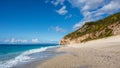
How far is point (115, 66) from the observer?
39.4 ft

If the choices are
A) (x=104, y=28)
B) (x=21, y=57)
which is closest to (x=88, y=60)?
(x=21, y=57)

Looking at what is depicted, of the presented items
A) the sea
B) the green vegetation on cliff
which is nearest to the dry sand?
the sea

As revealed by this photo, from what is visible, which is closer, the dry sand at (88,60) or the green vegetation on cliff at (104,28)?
the dry sand at (88,60)

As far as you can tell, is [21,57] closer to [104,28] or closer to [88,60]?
[88,60]

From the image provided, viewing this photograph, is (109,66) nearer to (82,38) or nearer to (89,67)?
(89,67)

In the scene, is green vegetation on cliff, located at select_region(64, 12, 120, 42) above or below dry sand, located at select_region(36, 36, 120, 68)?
above

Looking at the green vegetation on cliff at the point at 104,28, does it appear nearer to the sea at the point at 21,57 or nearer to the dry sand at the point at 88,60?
the sea at the point at 21,57

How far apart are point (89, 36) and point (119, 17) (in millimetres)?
21322

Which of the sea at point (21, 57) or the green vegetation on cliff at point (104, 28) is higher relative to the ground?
the green vegetation on cliff at point (104, 28)

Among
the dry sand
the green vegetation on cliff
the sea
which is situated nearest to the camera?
the dry sand

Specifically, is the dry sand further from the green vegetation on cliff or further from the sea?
the green vegetation on cliff

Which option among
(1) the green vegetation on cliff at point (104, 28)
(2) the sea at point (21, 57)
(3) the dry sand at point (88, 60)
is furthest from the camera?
(1) the green vegetation on cliff at point (104, 28)

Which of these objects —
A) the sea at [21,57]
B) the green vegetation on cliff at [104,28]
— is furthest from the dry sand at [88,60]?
the green vegetation on cliff at [104,28]

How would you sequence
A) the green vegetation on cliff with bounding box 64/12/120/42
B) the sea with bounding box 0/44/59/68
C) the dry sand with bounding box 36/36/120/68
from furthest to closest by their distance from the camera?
the green vegetation on cliff with bounding box 64/12/120/42, the sea with bounding box 0/44/59/68, the dry sand with bounding box 36/36/120/68
